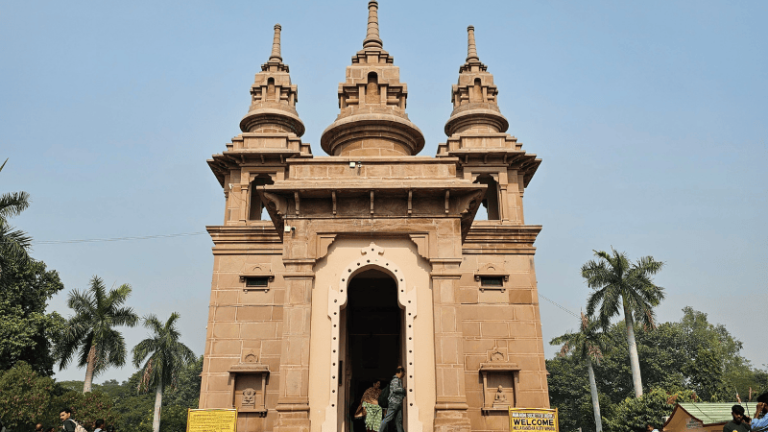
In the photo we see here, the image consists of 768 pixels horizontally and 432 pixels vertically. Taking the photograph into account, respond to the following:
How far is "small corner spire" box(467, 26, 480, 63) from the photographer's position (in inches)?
1207

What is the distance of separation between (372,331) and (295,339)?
5835mm

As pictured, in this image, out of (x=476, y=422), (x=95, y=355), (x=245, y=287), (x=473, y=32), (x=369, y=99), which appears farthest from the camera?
(x=95, y=355)

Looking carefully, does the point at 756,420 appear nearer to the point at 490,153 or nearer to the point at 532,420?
the point at 532,420

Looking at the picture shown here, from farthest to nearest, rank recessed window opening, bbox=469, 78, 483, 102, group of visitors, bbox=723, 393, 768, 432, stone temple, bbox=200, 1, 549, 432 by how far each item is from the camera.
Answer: recessed window opening, bbox=469, 78, 483, 102 → stone temple, bbox=200, 1, 549, 432 → group of visitors, bbox=723, 393, 768, 432

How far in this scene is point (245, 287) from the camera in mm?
23141

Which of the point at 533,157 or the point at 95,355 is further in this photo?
the point at 95,355

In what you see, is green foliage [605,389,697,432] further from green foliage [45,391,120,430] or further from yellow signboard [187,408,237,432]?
green foliage [45,391,120,430]

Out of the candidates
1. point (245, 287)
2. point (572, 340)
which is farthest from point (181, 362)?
point (572, 340)

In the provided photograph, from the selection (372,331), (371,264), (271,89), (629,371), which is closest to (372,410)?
(371,264)

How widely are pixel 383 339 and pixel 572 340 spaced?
33.6 m

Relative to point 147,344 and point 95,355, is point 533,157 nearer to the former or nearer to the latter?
point 95,355

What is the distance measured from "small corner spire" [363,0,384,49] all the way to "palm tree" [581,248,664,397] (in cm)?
2694

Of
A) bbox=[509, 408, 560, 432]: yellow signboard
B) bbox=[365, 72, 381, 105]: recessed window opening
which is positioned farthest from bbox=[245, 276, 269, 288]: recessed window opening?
bbox=[509, 408, 560, 432]: yellow signboard

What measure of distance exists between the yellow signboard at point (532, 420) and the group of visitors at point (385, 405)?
2.56 metres
